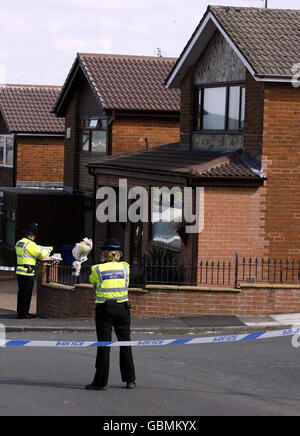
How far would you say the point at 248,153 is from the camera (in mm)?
20281

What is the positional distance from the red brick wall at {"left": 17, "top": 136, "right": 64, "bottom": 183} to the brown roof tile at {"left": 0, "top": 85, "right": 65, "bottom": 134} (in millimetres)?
471

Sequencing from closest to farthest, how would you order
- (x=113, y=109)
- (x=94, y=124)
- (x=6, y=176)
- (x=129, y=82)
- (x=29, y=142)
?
(x=113, y=109) < (x=129, y=82) < (x=94, y=124) < (x=29, y=142) < (x=6, y=176)

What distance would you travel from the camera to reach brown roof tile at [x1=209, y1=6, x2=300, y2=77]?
774 inches

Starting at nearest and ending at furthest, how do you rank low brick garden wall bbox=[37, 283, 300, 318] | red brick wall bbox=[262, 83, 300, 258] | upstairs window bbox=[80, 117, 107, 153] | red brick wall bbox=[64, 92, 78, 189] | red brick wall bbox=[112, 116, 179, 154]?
low brick garden wall bbox=[37, 283, 300, 318] → red brick wall bbox=[262, 83, 300, 258] → red brick wall bbox=[112, 116, 179, 154] → upstairs window bbox=[80, 117, 107, 153] → red brick wall bbox=[64, 92, 78, 189]

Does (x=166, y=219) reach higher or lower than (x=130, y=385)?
higher

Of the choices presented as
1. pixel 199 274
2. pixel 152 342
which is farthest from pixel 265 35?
pixel 152 342

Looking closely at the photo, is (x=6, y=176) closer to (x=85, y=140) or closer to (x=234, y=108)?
(x=85, y=140)

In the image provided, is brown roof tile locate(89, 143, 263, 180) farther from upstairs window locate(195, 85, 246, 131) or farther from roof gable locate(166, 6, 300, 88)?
roof gable locate(166, 6, 300, 88)

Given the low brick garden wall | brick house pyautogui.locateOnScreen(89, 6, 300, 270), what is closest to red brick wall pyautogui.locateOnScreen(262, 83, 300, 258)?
brick house pyautogui.locateOnScreen(89, 6, 300, 270)

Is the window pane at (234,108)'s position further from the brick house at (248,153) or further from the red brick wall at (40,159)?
the red brick wall at (40,159)

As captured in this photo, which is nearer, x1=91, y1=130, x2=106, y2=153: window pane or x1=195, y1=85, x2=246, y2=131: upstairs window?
x1=195, y1=85, x2=246, y2=131: upstairs window

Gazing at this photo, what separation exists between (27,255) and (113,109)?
9953 millimetres

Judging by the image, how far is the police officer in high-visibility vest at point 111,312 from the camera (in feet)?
36.7
